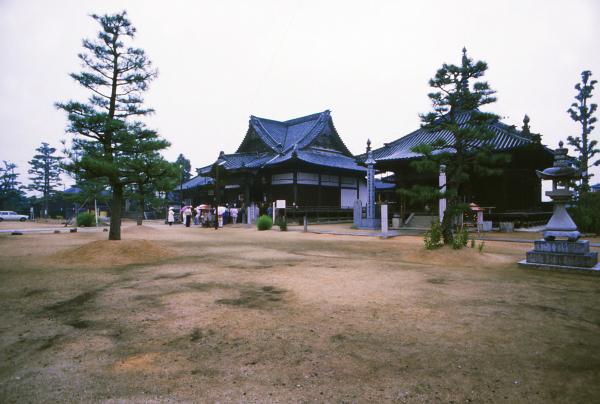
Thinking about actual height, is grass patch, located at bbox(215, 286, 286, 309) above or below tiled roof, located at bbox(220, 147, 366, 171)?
below

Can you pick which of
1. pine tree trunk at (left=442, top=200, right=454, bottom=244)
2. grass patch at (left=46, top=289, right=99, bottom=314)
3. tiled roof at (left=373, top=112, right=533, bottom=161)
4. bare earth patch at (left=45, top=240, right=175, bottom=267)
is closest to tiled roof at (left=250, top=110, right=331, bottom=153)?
tiled roof at (left=373, top=112, right=533, bottom=161)

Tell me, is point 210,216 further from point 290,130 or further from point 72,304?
point 72,304

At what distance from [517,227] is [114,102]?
20.0 meters

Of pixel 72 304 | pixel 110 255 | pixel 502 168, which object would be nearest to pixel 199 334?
pixel 72 304

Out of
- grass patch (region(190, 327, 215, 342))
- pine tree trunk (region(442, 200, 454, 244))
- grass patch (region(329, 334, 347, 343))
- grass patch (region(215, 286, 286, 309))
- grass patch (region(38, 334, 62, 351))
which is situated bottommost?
grass patch (region(38, 334, 62, 351))

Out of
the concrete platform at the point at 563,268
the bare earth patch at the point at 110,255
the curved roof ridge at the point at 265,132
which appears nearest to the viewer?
the concrete platform at the point at 563,268

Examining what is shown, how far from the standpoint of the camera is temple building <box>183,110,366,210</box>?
26.8 metres

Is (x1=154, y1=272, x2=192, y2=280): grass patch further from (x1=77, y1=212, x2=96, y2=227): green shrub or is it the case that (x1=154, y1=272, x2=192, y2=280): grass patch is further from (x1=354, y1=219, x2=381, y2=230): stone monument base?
(x1=77, y1=212, x2=96, y2=227): green shrub

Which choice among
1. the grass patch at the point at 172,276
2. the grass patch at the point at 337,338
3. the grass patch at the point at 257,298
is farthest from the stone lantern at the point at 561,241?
the grass patch at the point at 172,276

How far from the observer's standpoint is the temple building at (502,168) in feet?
56.0

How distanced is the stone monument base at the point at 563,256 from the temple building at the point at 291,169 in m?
18.9

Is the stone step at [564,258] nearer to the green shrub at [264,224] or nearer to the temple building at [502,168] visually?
the temple building at [502,168]

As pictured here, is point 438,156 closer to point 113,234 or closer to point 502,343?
point 502,343

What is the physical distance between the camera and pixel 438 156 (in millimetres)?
9703
